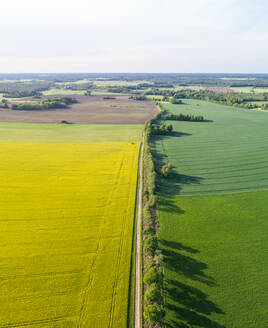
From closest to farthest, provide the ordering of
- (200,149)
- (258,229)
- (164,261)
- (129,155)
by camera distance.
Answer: (164,261)
(258,229)
(129,155)
(200,149)

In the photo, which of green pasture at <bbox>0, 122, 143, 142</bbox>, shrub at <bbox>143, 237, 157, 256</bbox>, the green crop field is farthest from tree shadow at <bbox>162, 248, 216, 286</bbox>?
green pasture at <bbox>0, 122, 143, 142</bbox>

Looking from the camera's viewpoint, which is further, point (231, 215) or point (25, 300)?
point (231, 215)

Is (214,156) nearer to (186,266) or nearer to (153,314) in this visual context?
(186,266)

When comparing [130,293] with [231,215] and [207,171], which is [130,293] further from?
[207,171]

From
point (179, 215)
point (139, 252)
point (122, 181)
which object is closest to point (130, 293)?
point (139, 252)

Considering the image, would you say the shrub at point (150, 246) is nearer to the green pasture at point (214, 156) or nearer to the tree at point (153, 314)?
the tree at point (153, 314)

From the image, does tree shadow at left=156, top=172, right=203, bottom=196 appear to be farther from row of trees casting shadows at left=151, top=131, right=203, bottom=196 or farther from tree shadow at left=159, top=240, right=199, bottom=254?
tree shadow at left=159, top=240, right=199, bottom=254

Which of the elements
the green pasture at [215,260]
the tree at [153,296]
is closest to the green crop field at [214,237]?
the green pasture at [215,260]
